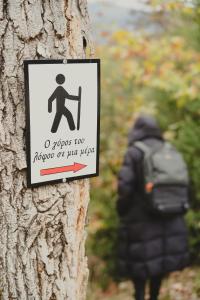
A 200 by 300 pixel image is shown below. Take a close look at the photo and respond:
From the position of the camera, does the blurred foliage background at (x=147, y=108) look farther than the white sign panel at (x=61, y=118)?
Yes

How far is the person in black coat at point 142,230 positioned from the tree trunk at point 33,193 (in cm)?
251

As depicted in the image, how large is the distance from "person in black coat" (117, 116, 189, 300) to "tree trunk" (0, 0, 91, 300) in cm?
251

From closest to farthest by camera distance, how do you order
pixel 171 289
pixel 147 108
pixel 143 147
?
pixel 143 147 < pixel 171 289 < pixel 147 108

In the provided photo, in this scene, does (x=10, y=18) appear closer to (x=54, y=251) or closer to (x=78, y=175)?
(x=78, y=175)

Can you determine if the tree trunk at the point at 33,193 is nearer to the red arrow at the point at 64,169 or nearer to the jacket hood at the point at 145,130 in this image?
the red arrow at the point at 64,169

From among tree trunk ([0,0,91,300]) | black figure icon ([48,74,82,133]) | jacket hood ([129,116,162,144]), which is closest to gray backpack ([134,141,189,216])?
jacket hood ([129,116,162,144])

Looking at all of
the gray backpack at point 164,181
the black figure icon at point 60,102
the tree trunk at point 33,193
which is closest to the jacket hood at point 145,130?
the gray backpack at point 164,181

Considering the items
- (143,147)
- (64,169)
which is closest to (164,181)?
(143,147)

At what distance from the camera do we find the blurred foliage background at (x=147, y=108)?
5.77 meters

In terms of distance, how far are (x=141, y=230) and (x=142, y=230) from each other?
1 centimetres

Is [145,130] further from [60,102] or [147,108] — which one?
[60,102]

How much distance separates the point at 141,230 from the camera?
4301 millimetres

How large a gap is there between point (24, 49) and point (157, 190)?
2.81m

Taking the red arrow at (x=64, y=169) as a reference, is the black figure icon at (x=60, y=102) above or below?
above
